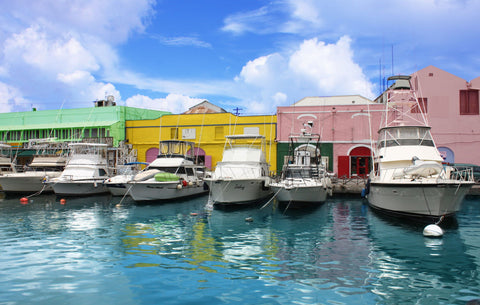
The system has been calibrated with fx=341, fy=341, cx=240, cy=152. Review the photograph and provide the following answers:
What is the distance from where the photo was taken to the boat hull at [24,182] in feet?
84.1

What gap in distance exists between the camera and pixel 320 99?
46.3 meters

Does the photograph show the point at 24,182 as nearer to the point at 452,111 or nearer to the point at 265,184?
the point at 265,184

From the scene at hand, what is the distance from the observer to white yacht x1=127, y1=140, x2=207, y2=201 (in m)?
20.6

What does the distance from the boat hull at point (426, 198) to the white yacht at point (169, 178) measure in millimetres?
12575

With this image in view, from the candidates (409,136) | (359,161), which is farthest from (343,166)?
(409,136)

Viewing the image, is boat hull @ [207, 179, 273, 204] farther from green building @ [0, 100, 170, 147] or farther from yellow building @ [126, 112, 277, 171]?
green building @ [0, 100, 170, 147]

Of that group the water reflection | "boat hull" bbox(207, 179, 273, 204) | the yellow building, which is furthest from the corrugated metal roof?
the water reflection

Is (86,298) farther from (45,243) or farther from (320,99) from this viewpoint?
(320,99)

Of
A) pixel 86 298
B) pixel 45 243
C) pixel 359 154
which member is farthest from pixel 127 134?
pixel 86 298

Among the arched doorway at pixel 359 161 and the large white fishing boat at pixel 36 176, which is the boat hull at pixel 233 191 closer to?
the large white fishing boat at pixel 36 176

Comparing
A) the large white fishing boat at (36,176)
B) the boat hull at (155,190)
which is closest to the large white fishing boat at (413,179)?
the boat hull at (155,190)

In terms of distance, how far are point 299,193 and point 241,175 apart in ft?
12.7

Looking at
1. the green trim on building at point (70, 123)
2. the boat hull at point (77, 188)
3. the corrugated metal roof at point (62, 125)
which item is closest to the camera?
the boat hull at point (77, 188)

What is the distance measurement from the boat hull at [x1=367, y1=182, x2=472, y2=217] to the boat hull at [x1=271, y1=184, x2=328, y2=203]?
3734mm
